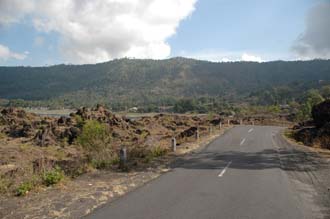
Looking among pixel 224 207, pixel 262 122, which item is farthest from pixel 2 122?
pixel 224 207

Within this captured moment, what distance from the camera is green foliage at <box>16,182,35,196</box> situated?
391 inches

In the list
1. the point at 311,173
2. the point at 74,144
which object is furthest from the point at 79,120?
the point at 311,173

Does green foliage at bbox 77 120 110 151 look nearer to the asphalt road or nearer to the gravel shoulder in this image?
the asphalt road

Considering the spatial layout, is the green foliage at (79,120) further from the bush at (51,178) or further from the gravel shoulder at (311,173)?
the bush at (51,178)

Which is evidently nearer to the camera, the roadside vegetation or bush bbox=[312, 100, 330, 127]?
the roadside vegetation

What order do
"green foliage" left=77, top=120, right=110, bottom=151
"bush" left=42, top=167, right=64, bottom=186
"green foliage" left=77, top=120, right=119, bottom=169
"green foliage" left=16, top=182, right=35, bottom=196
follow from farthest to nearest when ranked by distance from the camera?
1. "green foliage" left=77, top=120, right=110, bottom=151
2. "green foliage" left=77, top=120, right=119, bottom=169
3. "bush" left=42, top=167, right=64, bottom=186
4. "green foliage" left=16, top=182, right=35, bottom=196

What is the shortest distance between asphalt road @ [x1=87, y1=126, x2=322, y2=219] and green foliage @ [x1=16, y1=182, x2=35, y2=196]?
256cm

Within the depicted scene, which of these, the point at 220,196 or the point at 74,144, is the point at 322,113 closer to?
the point at 220,196

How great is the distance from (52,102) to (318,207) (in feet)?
616

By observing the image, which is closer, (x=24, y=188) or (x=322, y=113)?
(x=24, y=188)

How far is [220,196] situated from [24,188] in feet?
17.4

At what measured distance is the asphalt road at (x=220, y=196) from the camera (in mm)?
8328

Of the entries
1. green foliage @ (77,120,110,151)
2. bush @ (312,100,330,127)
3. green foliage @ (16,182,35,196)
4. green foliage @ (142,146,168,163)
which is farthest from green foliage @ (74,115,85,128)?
green foliage @ (16,182,35,196)

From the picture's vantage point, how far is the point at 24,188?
10133 millimetres
